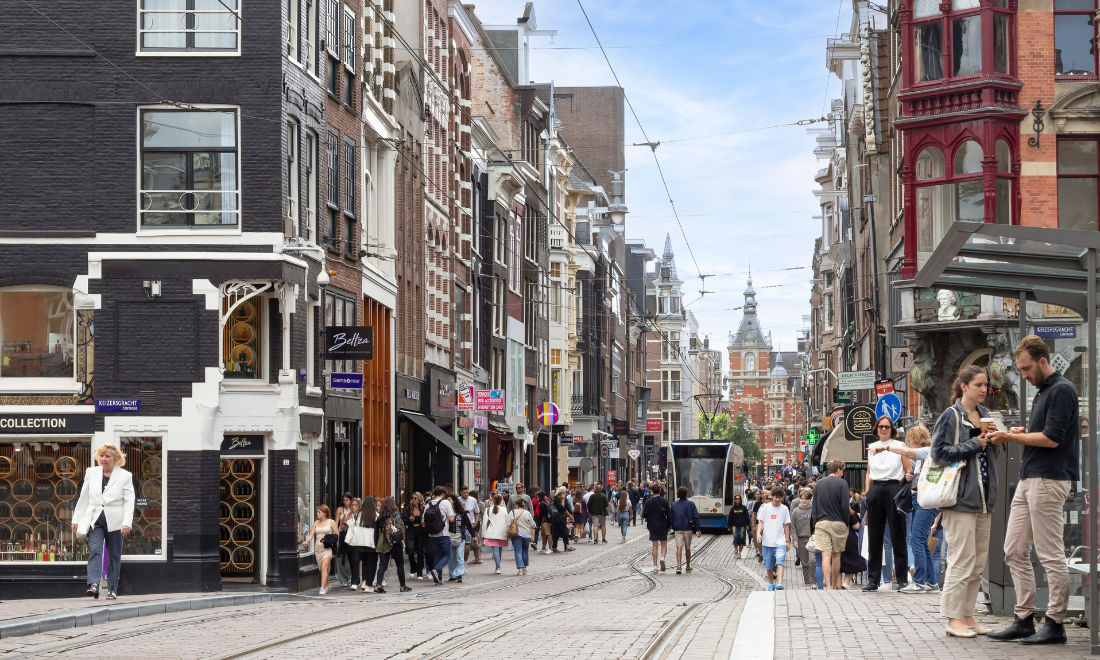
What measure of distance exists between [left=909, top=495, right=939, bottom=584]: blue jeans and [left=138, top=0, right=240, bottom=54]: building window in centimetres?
1349

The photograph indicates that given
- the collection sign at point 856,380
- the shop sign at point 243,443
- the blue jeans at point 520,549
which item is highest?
the collection sign at point 856,380

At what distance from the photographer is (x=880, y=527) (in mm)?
17141

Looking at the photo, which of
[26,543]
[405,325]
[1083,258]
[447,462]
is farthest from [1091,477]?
[447,462]

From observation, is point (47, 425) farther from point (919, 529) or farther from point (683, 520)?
point (919, 529)

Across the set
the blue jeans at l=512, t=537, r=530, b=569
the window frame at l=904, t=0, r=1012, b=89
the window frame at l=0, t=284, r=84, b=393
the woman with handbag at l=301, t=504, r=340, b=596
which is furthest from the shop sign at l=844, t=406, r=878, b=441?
the window frame at l=0, t=284, r=84, b=393

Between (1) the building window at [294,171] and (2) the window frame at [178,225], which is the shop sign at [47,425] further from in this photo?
(1) the building window at [294,171]

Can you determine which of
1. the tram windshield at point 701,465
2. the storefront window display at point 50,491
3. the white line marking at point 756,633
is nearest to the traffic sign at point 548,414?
the tram windshield at point 701,465

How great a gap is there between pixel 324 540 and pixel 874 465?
34.5 ft

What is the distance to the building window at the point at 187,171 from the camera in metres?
23.9

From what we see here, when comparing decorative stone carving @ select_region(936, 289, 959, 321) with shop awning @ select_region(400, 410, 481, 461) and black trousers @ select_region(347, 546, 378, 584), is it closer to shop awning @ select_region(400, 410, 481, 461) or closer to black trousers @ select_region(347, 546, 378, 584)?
black trousers @ select_region(347, 546, 378, 584)

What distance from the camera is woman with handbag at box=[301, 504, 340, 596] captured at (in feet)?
78.2

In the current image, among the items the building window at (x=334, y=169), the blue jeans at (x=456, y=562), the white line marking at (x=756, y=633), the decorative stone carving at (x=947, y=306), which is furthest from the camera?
the decorative stone carving at (x=947, y=306)

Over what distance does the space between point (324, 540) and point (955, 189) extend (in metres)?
14.2

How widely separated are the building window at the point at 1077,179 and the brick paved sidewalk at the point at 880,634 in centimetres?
1557
